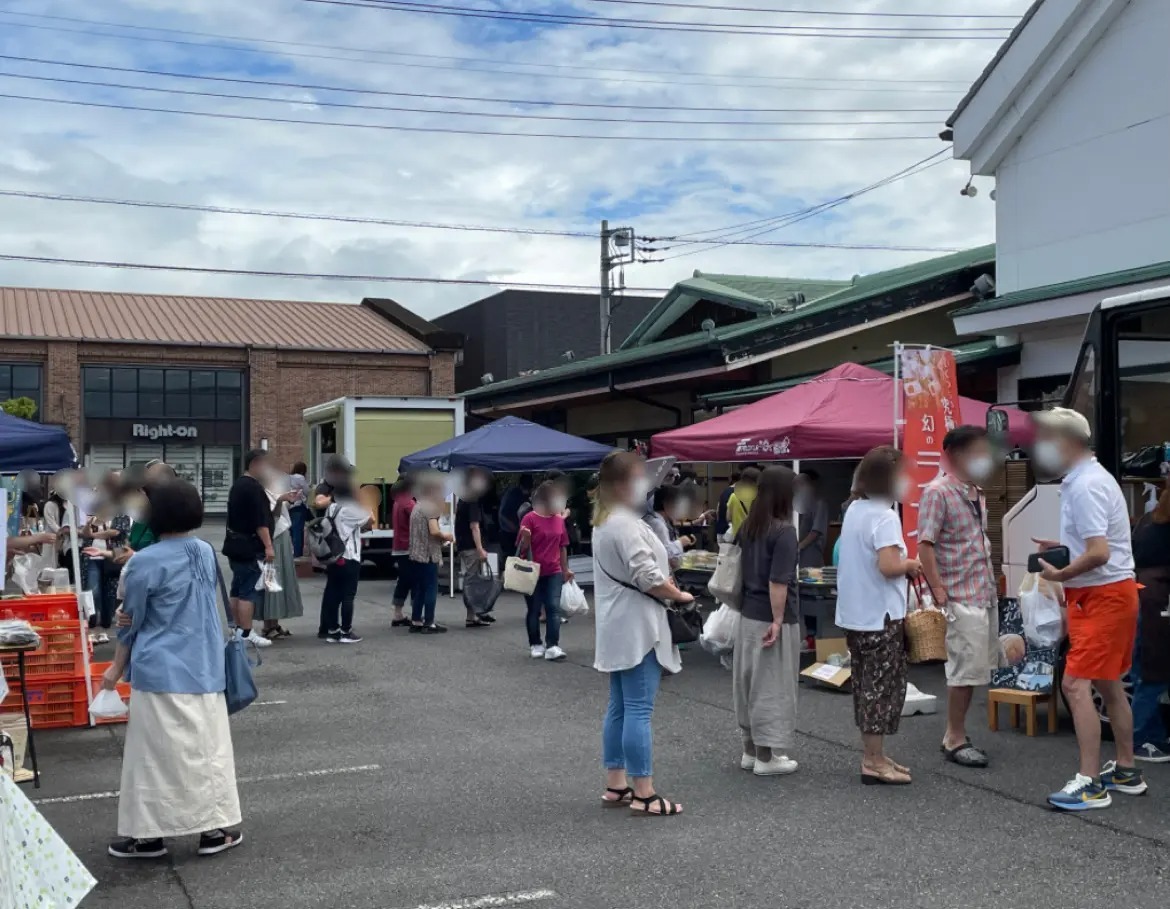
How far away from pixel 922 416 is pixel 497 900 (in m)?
6.07

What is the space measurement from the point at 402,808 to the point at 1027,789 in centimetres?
323

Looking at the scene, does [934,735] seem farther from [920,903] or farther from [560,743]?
[920,903]

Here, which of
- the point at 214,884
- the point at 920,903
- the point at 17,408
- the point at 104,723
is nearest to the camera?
the point at 920,903

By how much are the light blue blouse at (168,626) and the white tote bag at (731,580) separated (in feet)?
9.16

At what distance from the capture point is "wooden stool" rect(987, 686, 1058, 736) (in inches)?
303

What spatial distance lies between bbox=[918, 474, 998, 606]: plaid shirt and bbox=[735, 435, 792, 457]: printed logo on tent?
4312 millimetres

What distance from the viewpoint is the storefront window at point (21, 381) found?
4053 cm

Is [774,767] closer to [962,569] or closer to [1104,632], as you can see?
[962,569]

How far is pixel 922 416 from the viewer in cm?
977

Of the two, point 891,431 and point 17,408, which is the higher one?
point 17,408

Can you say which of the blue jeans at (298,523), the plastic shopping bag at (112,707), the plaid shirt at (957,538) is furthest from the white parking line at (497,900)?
the blue jeans at (298,523)

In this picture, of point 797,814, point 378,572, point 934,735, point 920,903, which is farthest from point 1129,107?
point 378,572

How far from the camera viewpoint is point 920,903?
4781mm

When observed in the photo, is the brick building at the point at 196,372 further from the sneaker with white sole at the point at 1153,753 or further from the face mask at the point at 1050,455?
the face mask at the point at 1050,455
